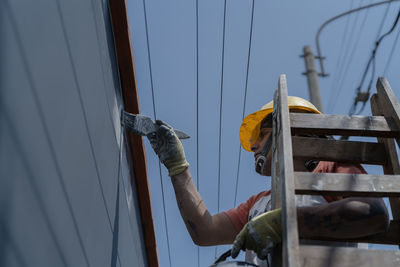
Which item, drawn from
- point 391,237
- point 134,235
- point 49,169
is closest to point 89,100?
point 49,169

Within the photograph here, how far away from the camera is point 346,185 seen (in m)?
2.72

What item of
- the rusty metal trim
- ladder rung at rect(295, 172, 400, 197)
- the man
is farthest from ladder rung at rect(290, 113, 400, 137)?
the rusty metal trim

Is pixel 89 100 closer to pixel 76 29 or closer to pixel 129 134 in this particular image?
pixel 76 29

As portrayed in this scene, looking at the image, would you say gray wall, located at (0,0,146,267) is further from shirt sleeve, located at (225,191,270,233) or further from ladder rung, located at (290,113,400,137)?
ladder rung, located at (290,113,400,137)

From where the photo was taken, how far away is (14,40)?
1.94 meters

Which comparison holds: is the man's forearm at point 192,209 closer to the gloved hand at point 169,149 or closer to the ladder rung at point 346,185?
the gloved hand at point 169,149

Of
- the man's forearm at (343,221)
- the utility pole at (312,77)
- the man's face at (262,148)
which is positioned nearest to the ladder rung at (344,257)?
the man's forearm at (343,221)

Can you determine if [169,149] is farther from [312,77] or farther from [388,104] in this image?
[312,77]

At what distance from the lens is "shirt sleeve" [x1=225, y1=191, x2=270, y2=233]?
173 inches

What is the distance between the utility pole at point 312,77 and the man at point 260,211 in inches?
149

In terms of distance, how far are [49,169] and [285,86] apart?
187 cm

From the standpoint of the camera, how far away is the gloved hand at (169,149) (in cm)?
452

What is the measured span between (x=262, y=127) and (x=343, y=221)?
6.72 ft

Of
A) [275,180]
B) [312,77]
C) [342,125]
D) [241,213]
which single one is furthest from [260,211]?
[312,77]
